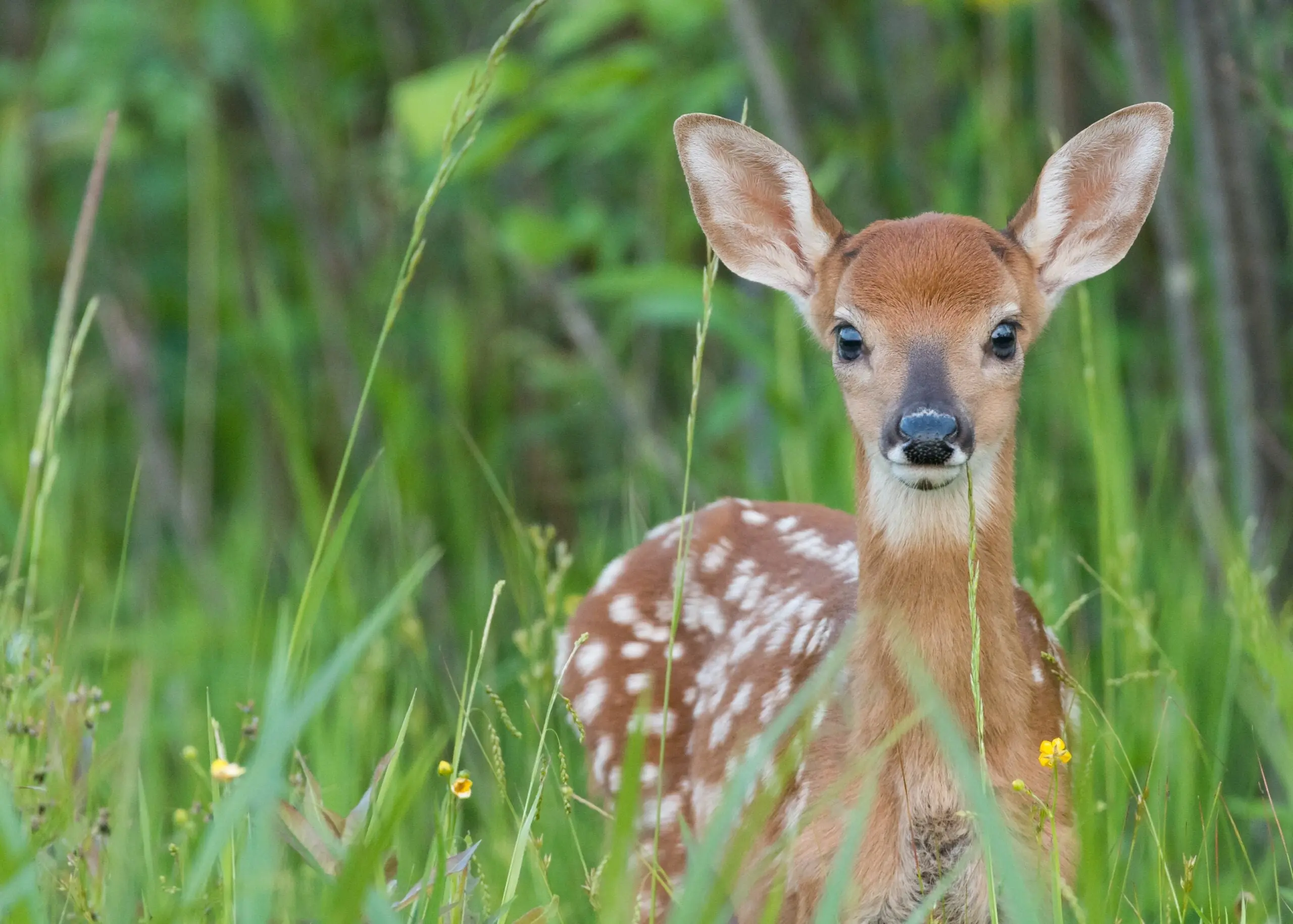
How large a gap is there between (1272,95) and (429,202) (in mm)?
2184

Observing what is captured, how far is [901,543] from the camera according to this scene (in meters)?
2.66

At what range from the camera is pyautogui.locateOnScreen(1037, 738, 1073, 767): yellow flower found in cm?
216

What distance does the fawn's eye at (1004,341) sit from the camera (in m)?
2.74

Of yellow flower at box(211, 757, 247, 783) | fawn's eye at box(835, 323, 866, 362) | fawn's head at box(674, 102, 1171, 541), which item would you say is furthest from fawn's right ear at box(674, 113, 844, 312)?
yellow flower at box(211, 757, 247, 783)

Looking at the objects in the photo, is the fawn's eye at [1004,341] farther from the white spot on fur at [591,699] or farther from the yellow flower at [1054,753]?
the white spot on fur at [591,699]

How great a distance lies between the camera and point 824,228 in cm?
304

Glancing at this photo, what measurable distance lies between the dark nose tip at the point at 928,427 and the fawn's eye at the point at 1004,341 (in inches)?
11.9

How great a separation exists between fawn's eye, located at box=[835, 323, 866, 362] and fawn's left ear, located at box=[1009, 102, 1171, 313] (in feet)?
1.26

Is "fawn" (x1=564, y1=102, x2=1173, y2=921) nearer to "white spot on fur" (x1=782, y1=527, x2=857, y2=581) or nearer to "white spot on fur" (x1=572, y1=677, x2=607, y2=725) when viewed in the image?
"white spot on fur" (x1=782, y1=527, x2=857, y2=581)

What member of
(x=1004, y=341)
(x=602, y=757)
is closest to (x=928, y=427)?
(x=1004, y=341)

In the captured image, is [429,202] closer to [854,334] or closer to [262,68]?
[854,334]

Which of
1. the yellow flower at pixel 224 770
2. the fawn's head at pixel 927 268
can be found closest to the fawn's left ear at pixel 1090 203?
the fawn's head at pixel 927 268

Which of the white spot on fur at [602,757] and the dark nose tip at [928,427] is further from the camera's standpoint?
the white spot on fur at [602,757]

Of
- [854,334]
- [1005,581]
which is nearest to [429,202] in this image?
[854,334]
